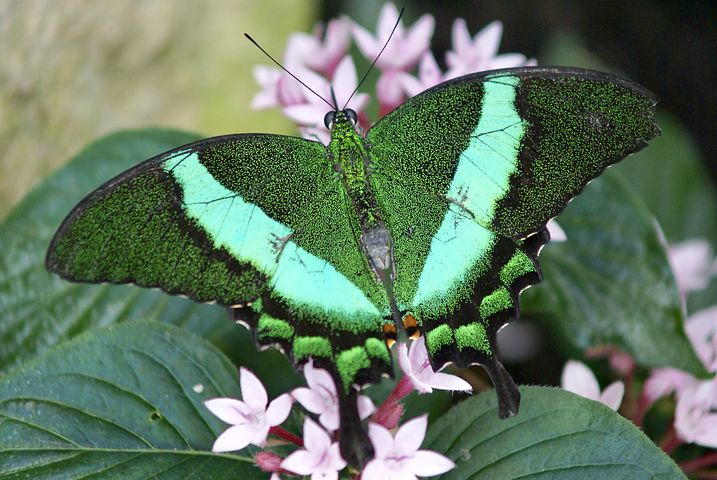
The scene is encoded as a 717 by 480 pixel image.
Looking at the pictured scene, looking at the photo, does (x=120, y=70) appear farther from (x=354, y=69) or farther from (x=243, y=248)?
(x=243, y=248)

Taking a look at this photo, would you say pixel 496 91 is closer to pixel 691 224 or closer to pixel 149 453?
pixel 149 453

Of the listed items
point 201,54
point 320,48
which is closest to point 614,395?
point 320,48

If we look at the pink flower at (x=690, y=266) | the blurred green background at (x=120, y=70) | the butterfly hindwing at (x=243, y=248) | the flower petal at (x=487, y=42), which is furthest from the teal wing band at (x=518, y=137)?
the blurred green background at (x=120, y=70)

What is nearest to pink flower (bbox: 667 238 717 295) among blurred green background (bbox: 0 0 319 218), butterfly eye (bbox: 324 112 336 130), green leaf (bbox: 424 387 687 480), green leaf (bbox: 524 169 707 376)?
green leaf (bbox: 524 169 707 376)

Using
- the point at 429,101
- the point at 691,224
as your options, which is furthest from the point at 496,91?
the point at 691,224

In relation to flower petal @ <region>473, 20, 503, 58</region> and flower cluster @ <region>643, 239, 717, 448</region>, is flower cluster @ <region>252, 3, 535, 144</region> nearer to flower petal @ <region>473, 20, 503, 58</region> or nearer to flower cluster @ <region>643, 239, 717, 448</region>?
flower petal @ <region>473, 20, 503, 58</region>
